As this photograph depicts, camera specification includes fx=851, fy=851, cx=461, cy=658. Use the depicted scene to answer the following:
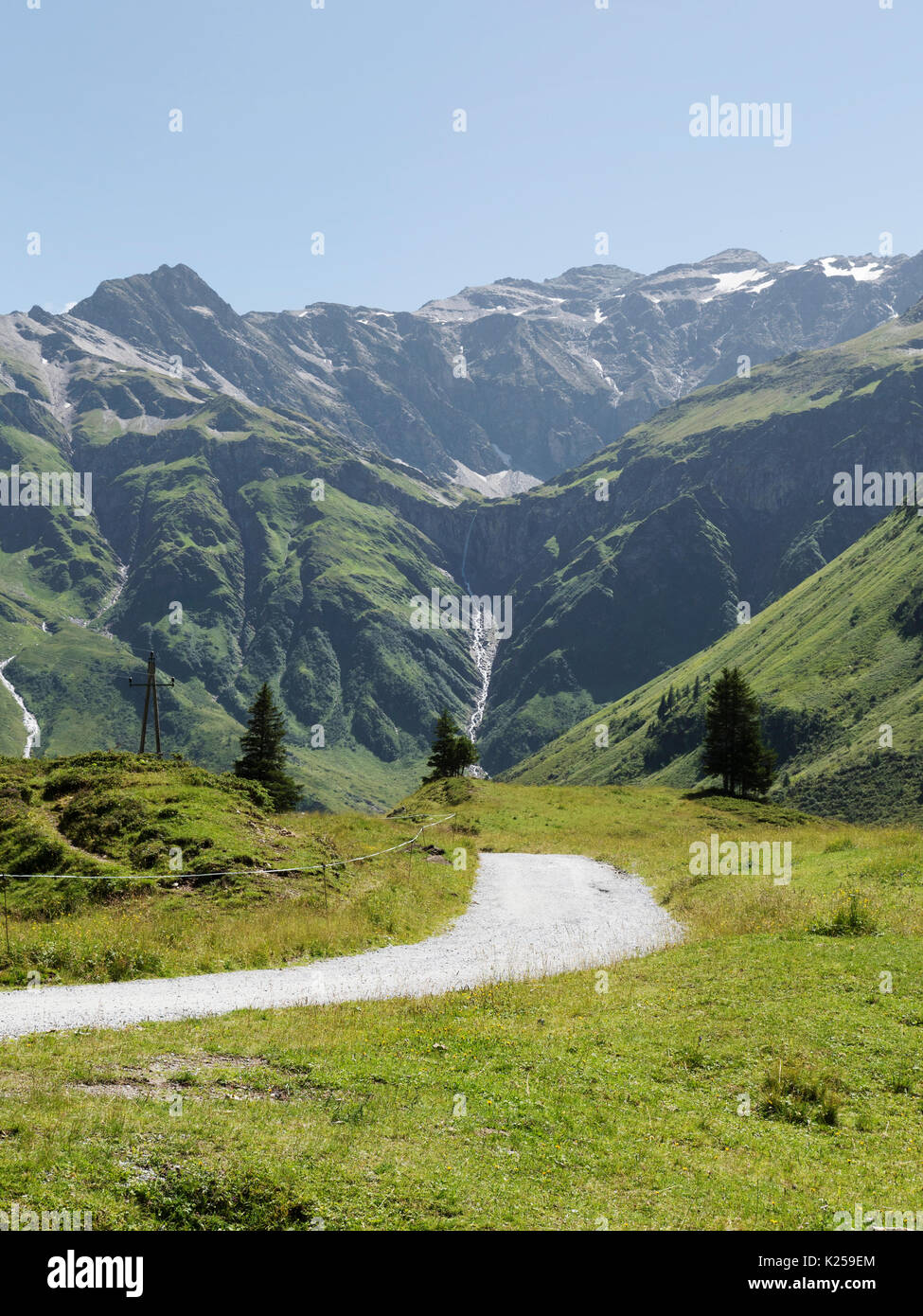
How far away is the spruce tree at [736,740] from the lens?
294ft

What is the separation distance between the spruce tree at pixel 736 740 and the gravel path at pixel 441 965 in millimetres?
52904

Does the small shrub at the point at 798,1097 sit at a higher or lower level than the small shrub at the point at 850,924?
higher

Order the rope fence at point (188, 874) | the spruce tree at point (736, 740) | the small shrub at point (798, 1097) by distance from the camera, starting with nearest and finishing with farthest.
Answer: the small shrub at point (798, 1097), the rope fence at point (188, 874), the spruce tree at point (736, 740)

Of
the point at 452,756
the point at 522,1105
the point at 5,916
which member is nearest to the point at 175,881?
the point at 5,916

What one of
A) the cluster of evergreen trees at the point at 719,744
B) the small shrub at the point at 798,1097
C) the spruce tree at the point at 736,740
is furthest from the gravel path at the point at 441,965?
the spruce tree at the point at 736,740

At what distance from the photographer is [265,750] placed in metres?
88.5

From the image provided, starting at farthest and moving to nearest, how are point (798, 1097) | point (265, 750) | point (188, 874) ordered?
point (265, 750) → point (188, 874) → point (798, 1097)

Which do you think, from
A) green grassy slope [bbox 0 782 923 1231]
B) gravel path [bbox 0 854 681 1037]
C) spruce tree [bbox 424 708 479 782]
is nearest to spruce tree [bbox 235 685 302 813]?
spruce tree [bbox 424 708 479 782]

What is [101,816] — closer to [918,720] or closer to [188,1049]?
[188,1049]

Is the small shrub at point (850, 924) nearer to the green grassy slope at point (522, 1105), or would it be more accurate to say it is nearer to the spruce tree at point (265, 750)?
the green grassy slope at point (522, 1105)

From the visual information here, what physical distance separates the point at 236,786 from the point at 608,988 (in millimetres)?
25161

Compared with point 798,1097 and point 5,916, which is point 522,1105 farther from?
point 5,916

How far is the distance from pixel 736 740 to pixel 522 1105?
268 feet

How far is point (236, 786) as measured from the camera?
4112 cm
